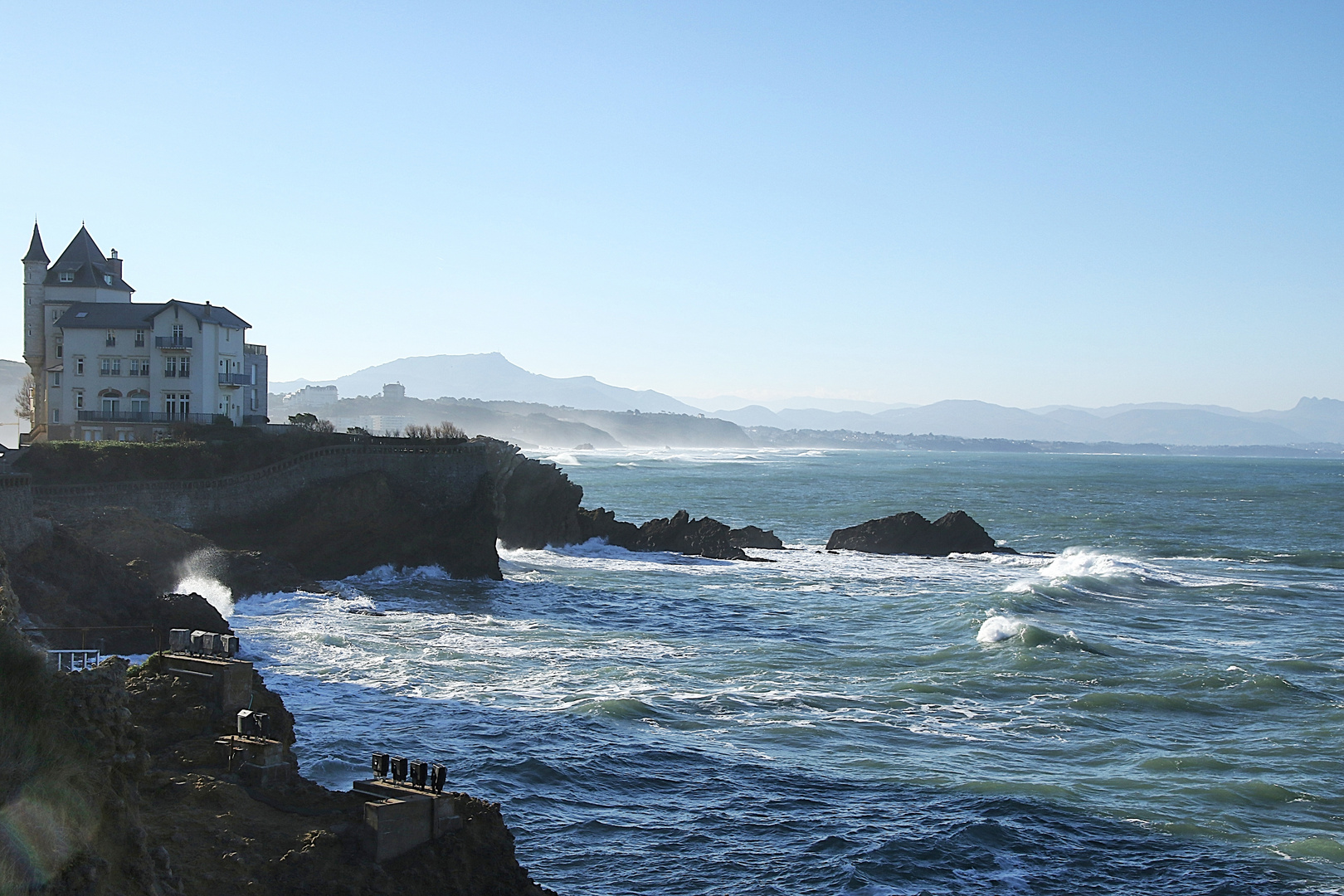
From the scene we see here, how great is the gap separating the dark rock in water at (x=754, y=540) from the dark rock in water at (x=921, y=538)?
9.39 ft

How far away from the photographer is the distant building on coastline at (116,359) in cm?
4538

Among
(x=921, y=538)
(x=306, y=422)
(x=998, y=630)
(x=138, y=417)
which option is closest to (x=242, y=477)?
(x=138, y=417)

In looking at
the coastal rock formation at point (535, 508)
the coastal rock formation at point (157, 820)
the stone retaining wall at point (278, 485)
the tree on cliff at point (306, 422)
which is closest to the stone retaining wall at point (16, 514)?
the stone retaining wall at point (278, 485)

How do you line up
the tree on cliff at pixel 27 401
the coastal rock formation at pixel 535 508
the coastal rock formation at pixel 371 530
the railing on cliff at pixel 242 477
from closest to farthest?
the railing on cliff at pixel 242 477 → the coastal rock formation at pixel 371 530 → the coastal rock formation at pixel 535 508 → the tree on cliff at pixel 27 401

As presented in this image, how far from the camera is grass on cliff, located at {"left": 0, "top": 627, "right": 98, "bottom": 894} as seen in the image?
7906mm

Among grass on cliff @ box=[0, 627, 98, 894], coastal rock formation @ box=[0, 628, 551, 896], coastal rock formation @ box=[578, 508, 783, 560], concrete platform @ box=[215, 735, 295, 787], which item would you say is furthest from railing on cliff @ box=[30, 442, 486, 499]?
grass on cliff @ box=[0, 627, 98, 894]

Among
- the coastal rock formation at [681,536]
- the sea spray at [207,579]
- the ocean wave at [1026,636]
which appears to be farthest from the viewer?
the coastal rock formation at [681,536]

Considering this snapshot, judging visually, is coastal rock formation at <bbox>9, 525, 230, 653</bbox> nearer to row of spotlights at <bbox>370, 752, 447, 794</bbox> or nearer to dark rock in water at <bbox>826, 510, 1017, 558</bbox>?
row of spotlights at <bbox>370, 752, 447, 794</bbox>

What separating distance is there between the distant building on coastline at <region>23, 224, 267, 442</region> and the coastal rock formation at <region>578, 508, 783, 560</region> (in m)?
18.3

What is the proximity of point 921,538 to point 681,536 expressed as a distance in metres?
12.4

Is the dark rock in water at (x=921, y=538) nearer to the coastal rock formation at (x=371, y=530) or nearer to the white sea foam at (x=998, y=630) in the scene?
the coastal rock formation at (x=371, y=530)

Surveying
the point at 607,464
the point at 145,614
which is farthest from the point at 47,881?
the point at 607,464

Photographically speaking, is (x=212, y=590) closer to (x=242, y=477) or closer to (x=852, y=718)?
(x=242, y=477)

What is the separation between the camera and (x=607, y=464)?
170 m
